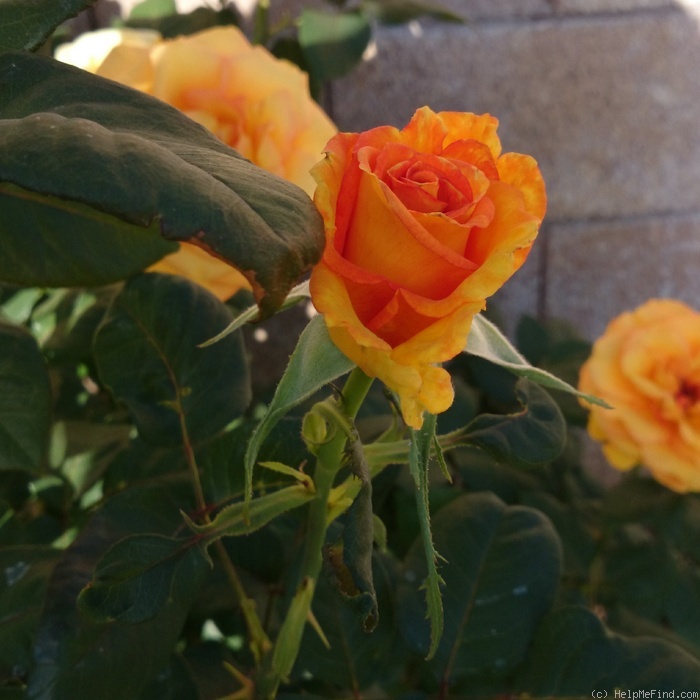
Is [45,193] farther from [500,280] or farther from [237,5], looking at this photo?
[237,5]

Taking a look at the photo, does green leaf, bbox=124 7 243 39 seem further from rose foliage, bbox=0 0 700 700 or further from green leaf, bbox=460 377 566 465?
green leaf, bbox=460 377 566 465

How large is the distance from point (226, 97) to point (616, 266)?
77cm

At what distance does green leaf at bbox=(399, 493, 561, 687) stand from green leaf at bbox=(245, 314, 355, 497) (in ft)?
0.80

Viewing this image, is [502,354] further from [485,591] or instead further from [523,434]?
[485,591]

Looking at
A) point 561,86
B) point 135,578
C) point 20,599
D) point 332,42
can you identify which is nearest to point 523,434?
point 135,578

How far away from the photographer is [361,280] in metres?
0.27

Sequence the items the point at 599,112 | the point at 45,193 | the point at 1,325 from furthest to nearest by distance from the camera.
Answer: the point at 599,112 < the point at 1,325 < the point at 45,193

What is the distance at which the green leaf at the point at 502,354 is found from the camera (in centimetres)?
31

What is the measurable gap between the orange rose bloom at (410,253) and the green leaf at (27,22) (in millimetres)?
135

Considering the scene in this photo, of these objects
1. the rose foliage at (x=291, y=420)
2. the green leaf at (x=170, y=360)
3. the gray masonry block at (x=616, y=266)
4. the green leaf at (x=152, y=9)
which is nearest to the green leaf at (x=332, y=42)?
the rose foliage at (x=291, y=420)

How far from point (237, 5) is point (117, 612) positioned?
2.56ft

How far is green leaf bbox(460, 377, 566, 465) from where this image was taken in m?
0.41

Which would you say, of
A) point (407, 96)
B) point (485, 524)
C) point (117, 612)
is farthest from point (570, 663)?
point (407, 96)

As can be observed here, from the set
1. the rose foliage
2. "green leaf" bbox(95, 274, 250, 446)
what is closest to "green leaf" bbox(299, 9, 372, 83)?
the rose foliage
